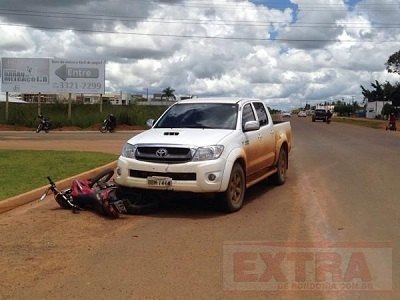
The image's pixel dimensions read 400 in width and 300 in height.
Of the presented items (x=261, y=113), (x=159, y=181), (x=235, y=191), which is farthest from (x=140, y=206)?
(x=261, y=113)

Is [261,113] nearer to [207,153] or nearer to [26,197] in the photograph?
[207,153]

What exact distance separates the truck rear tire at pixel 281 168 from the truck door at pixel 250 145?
4.82 feet

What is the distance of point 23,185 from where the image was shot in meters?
9.62

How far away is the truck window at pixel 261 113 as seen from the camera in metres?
10.4

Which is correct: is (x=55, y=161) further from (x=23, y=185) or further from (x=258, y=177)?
(x=258, y=177)

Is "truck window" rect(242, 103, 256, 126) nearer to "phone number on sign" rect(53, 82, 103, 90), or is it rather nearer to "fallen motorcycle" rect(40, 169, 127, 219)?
"fallen motorcycle" rect(40, 169, 127, 219)

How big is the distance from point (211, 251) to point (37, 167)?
6.86 meters

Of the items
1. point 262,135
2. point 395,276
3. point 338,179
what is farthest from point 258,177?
point 395,276

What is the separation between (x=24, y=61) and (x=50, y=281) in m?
38.1

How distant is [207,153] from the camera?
8.01m

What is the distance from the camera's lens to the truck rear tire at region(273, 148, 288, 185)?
36.1ft

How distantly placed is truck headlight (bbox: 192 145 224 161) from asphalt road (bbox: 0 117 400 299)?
869mm

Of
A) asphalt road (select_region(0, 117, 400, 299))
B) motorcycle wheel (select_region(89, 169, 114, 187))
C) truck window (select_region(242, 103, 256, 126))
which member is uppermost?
truck window (select_region(242, 103, 256, 126))
